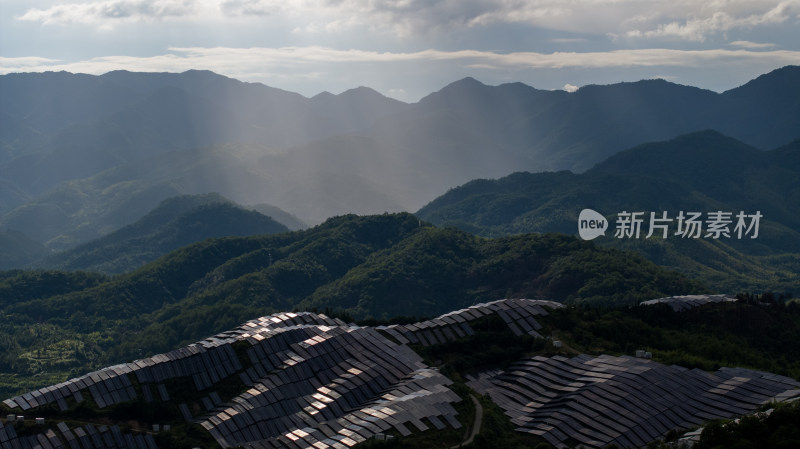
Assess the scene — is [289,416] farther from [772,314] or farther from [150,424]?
[772,314]

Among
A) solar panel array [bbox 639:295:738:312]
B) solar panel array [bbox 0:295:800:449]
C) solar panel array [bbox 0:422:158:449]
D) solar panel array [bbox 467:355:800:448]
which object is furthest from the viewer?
solar panel array [bbox 639:295:738:312]

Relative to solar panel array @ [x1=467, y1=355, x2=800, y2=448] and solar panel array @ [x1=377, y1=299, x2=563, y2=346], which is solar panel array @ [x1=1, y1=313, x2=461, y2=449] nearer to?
solar panel array @ [x1=377, y1=299, x2=563, y2=346]

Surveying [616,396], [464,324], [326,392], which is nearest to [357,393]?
[326,392]

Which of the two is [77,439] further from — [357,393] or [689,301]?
[689,301]

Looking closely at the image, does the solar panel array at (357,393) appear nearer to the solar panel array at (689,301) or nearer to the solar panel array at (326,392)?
the solar panel array at (326,392)

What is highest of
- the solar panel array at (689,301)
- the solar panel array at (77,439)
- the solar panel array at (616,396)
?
the solar panel array at (77,439)

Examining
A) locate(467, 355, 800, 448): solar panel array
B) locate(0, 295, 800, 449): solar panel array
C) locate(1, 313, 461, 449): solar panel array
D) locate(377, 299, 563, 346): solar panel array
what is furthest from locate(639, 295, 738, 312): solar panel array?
locate(1, 313, 461, 449): solar panel array

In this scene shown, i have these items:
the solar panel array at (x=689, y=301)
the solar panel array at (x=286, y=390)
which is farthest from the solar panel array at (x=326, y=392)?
the solar panel array at (x=689, y=301)
